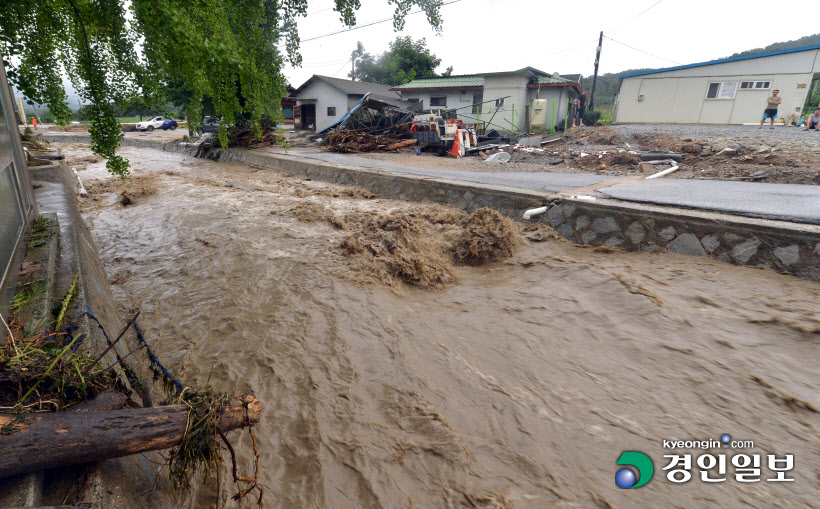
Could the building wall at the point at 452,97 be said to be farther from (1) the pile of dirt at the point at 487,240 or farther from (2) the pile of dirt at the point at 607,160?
(1) the pile of dirt at the point at 487,240

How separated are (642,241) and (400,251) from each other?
3.08m

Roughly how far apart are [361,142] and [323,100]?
12.4 metres

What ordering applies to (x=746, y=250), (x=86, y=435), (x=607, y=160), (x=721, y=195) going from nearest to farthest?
(x=86, y=435), (x=746, y=250), (x=721, y=195), (x=607, y=160)

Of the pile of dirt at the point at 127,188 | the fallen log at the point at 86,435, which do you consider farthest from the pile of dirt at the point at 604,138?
the fallen log at the point at 86,435

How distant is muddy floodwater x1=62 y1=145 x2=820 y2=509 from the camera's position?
206cm

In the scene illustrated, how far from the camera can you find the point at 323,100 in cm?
2644

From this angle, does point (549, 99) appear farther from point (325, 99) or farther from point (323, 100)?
point (323, 100)

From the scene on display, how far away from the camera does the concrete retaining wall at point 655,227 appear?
3.86 m

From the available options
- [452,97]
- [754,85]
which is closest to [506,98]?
[452,97]

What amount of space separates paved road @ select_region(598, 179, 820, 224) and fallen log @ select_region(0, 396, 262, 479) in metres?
5.55

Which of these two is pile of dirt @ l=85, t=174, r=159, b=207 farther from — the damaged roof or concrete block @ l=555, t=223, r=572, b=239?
the damaged roof

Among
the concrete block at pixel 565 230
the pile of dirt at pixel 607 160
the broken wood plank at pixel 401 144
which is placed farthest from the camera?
the broken wood plank at pixel 401 144

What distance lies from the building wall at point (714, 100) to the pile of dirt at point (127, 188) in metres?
24.8

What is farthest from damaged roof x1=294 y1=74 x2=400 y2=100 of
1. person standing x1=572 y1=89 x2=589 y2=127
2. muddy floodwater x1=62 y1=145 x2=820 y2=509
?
muddy floodwater x1=62 y1=145 x2=820 y2=509
